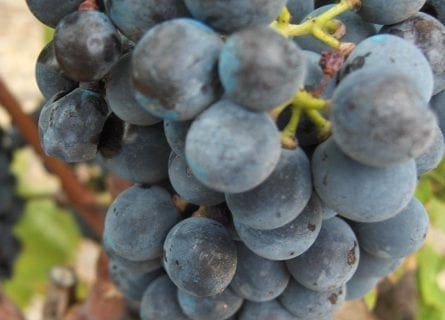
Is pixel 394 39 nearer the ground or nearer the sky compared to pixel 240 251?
nearer the sky

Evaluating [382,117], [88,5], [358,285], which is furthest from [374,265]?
[88,5]

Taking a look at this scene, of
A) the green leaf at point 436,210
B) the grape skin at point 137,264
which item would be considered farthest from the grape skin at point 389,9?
the green leaf at point 436,210

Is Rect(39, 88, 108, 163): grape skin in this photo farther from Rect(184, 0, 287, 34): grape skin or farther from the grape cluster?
Rect(184, 0, 287, 34): grape skin

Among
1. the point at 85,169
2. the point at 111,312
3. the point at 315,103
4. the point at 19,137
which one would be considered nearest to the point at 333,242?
the point at 315,103

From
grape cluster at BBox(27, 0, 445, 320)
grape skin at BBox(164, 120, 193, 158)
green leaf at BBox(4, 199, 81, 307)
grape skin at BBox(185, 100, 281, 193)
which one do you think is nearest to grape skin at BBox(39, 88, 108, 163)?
grape cluster at BBox(27, 0, 445, 320)

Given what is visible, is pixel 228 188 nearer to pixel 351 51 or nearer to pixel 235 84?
pixel 235 84

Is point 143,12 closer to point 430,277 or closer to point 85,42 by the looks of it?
point 85,42

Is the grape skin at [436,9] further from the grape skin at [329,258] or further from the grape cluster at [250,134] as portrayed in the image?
the grape skin at [329,258]
